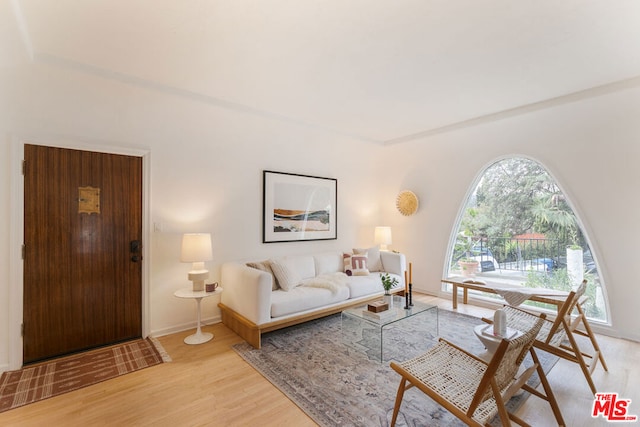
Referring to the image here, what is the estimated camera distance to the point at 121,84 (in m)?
2.97

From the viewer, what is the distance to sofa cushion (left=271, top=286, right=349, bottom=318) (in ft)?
10.1

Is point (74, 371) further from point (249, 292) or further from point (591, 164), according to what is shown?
point (591, 164)

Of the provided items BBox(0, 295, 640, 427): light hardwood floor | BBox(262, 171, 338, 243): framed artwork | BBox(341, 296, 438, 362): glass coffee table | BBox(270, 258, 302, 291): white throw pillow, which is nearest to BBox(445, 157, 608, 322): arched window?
BBox(0, 295, 640, 427): light hardwood floor

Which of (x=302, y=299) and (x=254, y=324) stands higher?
(x=302, y=299)

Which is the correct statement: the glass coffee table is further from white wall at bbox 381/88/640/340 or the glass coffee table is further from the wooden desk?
white wall at bbox 381/88/640/340

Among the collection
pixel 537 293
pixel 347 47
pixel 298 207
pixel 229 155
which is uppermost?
pixel 347 47

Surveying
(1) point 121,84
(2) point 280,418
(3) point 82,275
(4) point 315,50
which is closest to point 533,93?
(4) point 315,50

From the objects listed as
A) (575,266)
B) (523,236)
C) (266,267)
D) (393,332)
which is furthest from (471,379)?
(523,236)

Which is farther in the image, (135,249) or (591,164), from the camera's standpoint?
(591,164)

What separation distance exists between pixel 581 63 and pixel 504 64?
0.73m

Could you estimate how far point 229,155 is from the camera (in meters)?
3.73

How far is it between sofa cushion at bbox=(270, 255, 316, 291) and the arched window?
244 centimetres

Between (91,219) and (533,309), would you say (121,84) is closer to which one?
(91,219)

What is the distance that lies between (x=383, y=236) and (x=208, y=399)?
3688 mm
